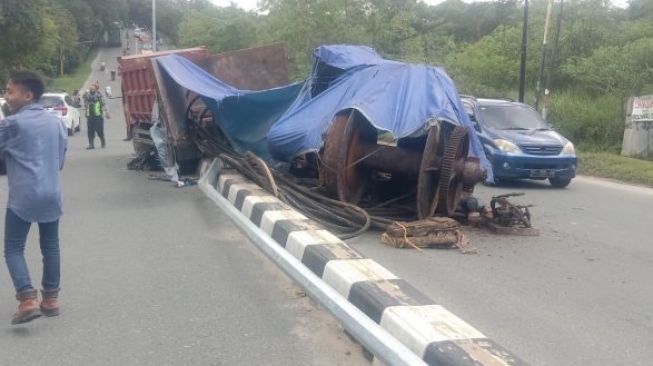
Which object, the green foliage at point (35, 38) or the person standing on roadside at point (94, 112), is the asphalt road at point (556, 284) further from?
the green foliage at point (35, 38)

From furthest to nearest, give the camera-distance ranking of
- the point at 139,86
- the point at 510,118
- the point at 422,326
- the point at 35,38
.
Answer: the point at 35,38, the point at 139,86, the point at 510,118, the point at 422,326

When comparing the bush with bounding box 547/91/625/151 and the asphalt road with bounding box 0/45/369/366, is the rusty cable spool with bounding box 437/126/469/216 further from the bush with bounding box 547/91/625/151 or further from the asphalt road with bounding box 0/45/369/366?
the bush with bounding box 547/91/625/151

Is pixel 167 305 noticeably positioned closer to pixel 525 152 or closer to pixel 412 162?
pixel 412 162

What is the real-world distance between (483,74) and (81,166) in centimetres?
1928

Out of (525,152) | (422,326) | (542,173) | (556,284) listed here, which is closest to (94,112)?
(525,152)

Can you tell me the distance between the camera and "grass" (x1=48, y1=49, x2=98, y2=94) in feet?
194

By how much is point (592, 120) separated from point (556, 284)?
52.6 feet

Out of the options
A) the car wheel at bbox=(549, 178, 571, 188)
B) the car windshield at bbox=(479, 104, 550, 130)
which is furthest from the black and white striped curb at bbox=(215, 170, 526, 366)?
the car windshield at bbox=(479, 104, 550, 130)

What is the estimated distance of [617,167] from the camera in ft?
54.2

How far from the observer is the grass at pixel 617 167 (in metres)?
15.5

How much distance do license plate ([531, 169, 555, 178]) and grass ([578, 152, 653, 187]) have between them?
2.90 metres

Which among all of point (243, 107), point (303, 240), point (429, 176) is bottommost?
point (303, 240)

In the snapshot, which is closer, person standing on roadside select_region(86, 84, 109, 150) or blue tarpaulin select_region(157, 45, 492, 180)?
blue tarpaulin select_region(157, 45, 492, 180)

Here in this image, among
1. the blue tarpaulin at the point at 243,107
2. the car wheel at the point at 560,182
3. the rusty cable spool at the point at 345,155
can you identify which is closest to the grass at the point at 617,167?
the car wheel at the point at 560,182
